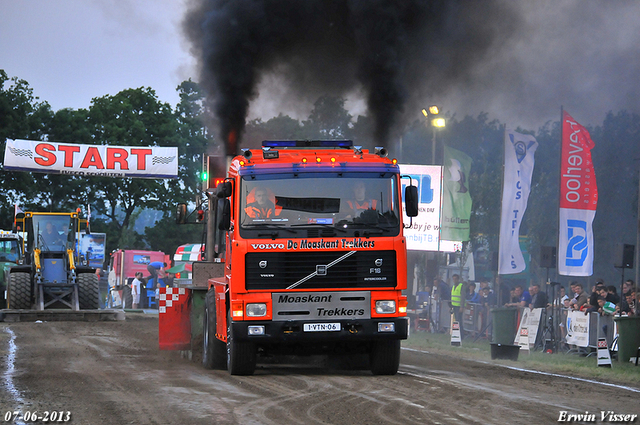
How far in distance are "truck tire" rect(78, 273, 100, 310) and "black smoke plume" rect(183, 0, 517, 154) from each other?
426 inches

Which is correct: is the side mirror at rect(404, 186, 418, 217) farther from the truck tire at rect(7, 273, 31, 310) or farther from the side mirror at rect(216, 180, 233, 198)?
the truck tire at rect(7, 273, 31, 310)

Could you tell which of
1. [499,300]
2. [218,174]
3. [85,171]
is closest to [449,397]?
[218,174]

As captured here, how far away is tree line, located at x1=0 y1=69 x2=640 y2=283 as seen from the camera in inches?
2130

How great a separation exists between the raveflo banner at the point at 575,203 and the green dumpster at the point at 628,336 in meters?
4.66

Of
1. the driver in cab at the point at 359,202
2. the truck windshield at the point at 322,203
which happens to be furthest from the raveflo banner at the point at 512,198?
the driver in cab at the point at 359,202

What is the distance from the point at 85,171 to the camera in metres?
32.9

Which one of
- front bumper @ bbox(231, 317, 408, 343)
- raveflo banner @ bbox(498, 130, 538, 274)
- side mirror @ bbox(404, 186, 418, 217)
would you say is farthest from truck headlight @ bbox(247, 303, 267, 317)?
raveflo banner @ bbox(498, 130, 538, 274)

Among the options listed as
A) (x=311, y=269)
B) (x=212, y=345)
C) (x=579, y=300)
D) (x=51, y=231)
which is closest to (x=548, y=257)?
(x=579, y=300)

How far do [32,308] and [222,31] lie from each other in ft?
43.3

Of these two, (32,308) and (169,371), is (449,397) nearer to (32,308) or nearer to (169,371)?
(169,371)

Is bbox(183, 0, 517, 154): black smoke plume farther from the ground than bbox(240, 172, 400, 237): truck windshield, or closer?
farther from the ground

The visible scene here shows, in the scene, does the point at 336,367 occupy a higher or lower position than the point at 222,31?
lower

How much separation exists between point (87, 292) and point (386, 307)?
18.7 metres

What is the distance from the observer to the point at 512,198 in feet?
76.4
